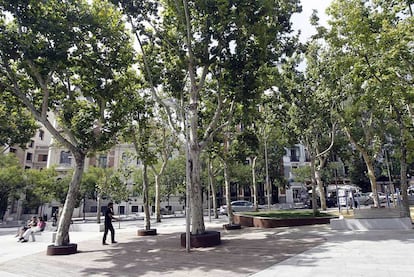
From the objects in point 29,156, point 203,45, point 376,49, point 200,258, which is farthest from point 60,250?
point 29,156

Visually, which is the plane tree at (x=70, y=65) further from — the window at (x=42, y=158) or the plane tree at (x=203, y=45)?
the window at (x=42, y=158)

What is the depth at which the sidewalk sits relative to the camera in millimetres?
6777

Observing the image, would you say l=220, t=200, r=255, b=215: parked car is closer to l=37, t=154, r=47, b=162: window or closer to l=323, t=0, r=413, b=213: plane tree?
l=323, t=0, r=413, b=213: plane tree

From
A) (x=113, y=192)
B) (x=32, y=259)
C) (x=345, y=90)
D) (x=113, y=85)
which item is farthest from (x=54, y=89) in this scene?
(x=113, y=192)

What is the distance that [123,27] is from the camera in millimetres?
13484

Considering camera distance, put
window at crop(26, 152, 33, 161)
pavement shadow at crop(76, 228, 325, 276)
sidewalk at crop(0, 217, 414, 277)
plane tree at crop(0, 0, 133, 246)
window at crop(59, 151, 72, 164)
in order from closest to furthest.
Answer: sidewalk at crop(0, 217, 414, 277), pavement shadow at crop(76, 228, 325, 276), plane tree at crop(0, 0, 133, 246), window at crop(59, 151, 72, 164), window at crop(26, 152, 33, 161)

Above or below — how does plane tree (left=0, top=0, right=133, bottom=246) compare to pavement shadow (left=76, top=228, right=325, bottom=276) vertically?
above

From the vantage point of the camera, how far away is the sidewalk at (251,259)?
6777 mm

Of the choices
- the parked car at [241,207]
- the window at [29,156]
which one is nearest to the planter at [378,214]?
the parked car at [241,207]

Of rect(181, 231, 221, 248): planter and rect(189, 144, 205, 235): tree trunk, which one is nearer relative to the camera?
rect(181, 231, 221, 248): planter

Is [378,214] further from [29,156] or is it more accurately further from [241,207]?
[29,156]

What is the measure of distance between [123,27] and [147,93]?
510cm

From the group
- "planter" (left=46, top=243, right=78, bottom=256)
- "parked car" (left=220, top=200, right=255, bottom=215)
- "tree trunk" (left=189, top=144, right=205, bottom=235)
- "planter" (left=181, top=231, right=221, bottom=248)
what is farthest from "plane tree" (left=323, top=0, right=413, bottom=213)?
"parked car" (left=220, top=200, right=255, bottom=215)

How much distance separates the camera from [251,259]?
8211mm
